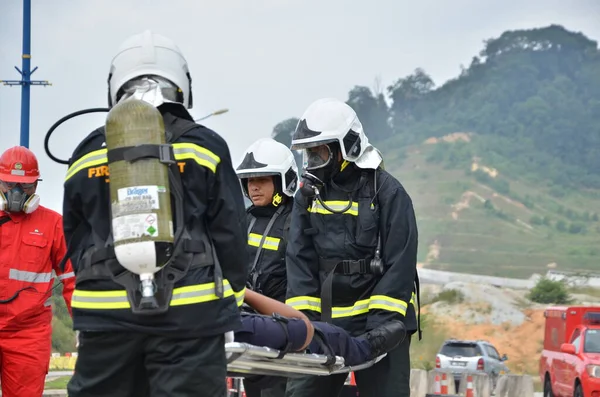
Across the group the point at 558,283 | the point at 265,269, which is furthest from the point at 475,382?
the point at 558,283

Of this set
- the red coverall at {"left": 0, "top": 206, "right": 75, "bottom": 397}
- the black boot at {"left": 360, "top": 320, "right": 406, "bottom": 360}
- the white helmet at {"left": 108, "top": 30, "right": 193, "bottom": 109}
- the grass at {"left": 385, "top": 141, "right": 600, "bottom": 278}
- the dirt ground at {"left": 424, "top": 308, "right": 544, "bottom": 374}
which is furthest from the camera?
the grass at {"left": 385, "top": 141, "right": 600, "bottom": 278}

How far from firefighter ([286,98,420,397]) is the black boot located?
92 mm

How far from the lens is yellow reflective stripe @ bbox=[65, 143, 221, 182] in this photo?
452cm

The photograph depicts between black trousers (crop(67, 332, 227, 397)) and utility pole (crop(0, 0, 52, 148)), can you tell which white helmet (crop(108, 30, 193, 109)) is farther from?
→ utility pole (crop(0, 0, 52, 148))

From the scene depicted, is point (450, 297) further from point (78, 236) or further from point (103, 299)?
point (103, 299)

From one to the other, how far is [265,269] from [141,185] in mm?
3944

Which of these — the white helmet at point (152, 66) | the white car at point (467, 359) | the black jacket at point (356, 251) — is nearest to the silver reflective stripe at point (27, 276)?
the black jacket at point (356, 251)

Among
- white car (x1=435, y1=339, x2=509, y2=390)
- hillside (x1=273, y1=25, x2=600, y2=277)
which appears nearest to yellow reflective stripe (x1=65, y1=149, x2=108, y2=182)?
white car (x1=435, y1=339, x2=509, y2=390)

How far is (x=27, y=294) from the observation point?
839 centimetres

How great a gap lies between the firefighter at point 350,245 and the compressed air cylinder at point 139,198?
103 inches

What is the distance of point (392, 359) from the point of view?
677 cm

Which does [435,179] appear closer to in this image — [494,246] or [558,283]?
[494,246]

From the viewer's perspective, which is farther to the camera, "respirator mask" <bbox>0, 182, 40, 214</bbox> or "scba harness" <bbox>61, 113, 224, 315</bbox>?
"respirator mask" <bbox>0, 182, 40, 214</bbox>

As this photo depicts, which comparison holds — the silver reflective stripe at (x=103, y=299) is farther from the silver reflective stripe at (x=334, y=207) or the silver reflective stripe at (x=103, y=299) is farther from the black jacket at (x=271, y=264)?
the black jacket at (x=271, y=264)
